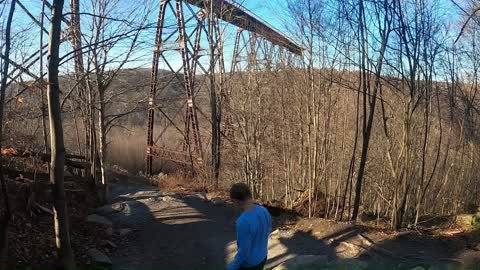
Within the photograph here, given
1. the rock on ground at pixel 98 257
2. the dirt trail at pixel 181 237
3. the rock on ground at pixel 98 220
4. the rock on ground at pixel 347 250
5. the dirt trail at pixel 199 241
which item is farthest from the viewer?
the rock on ground at pixel 98 220

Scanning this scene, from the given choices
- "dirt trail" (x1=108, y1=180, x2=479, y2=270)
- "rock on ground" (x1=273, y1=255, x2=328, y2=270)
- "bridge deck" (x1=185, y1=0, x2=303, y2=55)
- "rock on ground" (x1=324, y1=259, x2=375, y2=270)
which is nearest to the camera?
"rock on ground" (x1=324, y1=259, x2=375, y2=270)

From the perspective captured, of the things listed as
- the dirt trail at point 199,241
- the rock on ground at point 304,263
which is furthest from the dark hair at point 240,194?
the dirt trail at point 199,241

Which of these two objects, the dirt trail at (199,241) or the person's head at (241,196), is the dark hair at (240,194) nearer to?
the person's head at (241,196)

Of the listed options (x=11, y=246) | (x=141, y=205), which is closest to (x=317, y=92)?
(x=141, y=205)

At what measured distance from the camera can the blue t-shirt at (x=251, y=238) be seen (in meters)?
4.23

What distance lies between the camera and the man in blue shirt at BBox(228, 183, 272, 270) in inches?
167

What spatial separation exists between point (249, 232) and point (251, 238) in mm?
66

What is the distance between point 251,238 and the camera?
427 centimetres

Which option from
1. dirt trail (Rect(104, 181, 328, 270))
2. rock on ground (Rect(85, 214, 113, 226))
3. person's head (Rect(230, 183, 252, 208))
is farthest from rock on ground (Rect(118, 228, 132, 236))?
person's head (Rect(230, 183, 252, 208))

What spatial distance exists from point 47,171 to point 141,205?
2.66 meters

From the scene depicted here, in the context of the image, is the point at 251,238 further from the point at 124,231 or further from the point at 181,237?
the point at 124,231

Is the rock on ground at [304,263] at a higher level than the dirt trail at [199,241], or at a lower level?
higher

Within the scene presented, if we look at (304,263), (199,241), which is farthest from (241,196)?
(199,241)

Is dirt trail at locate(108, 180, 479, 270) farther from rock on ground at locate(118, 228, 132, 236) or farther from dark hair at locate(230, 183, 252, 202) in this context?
dark hair at locate(230, 183, 252, 202)
